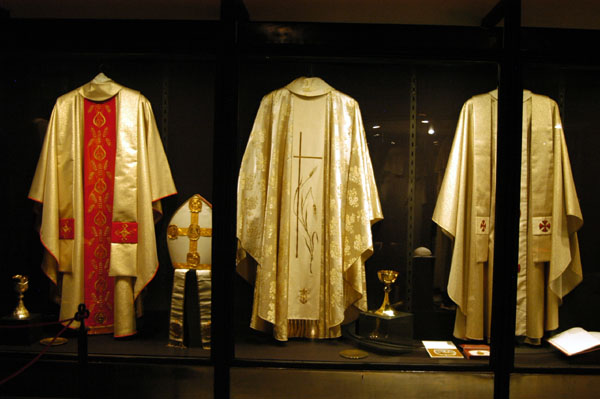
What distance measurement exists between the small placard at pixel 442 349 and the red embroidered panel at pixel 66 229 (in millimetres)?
2501

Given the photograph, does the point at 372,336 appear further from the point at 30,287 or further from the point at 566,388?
the point at 30,287

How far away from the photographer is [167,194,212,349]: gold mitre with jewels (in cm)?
325

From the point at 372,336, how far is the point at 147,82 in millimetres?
2297

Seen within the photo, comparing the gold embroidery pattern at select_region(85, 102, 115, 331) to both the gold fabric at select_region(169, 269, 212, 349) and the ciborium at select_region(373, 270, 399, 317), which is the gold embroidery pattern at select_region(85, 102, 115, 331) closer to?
the gold fabric at select_region(169, 269, 212, 349)

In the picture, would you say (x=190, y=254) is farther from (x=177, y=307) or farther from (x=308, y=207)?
(x=308, y=207)

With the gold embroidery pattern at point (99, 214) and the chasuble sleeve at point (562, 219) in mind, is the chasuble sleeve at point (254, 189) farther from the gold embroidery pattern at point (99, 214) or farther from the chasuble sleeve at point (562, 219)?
the chasuble sleeve at point (562, 219)

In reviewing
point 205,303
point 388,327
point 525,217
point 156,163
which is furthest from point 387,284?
point 156,163

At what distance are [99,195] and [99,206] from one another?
75mm

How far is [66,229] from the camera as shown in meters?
3.45

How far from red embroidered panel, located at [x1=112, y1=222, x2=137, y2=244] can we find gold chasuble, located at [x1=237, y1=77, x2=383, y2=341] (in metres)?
0.71

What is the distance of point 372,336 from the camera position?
131 inches

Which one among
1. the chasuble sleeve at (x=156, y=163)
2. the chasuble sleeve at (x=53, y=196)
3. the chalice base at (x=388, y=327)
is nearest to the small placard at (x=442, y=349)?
the chalice base at (x=388, y=327)

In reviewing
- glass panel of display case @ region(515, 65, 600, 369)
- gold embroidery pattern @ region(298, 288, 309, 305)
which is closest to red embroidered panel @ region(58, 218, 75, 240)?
gold embroidery pattern @ region(298, 288, 309, 305)

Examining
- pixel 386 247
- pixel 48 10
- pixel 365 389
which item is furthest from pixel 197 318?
pixel 48 10
